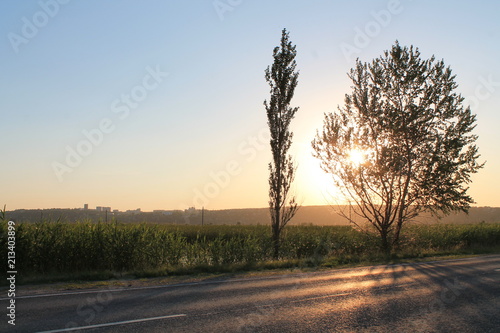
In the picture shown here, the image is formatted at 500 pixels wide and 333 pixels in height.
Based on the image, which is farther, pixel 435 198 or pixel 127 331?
pixel 435 198

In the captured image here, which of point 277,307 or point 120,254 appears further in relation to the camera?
point 120,254

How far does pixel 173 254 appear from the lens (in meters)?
16.9

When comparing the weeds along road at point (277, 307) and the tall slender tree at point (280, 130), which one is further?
the tall slender tree at point (280, 130)

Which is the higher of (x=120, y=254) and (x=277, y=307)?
(x=120, y=254)

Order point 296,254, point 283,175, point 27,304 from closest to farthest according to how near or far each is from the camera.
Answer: point 27,304, point 283,175, point 296,254

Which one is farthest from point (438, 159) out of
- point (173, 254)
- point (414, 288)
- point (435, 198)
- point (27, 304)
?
point (27, 304)

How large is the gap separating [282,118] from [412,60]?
989 centimetres

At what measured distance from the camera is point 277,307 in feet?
27.6

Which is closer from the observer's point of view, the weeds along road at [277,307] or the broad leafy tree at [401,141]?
the weeds along road at [277,307]

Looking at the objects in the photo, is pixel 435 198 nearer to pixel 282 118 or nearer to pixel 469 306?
pixel 282 118

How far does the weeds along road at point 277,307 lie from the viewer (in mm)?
6996

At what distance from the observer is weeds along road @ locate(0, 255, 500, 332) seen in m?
7.00

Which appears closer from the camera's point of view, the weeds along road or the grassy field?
the weeds along road

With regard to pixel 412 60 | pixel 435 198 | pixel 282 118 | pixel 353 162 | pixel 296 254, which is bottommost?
pixel 296 254
